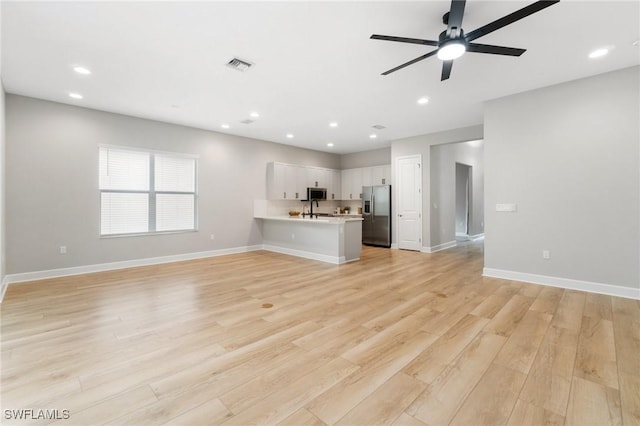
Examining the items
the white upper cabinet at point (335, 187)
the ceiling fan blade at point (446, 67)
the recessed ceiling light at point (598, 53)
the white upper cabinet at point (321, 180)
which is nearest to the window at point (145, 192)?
the white upper cabinet at point (321, 180)

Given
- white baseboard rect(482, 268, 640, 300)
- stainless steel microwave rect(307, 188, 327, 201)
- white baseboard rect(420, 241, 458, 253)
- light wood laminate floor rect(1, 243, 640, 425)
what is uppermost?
stainless steel microwave rect(307, 188, 327, 201)

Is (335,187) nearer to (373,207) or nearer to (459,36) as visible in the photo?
(373,207)

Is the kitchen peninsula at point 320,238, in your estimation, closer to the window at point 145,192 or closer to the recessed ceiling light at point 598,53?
the window at point 145,192

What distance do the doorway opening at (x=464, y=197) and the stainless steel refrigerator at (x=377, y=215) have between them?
2.97 meters

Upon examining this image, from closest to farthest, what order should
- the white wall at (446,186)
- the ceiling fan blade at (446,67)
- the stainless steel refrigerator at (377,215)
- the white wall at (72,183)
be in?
the ceiling fan blade at (446,67)
the white wall at (72,183)
the white wall at (446,186)
the stainless steel refrigerator at (377,215)

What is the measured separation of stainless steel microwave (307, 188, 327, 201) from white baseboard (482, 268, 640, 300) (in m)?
4.95

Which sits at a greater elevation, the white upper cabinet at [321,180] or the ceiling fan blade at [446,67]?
the ceiling fan blade at [446,67]

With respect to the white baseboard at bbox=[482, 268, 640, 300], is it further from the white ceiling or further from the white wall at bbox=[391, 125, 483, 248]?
the white ceiling

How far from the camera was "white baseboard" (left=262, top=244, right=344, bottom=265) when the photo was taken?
5720 millimetres

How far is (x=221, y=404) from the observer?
167 cm

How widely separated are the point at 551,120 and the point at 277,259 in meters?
5.36

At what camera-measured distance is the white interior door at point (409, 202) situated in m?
7.08

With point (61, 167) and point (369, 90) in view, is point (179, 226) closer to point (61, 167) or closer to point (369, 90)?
point (61, 167)

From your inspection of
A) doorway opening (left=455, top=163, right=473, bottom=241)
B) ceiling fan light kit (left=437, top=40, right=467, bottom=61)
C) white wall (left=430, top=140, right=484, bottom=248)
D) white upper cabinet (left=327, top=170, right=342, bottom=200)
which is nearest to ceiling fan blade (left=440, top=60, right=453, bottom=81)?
ceiling fan light kit (left=437, top=40, right=467, bottom=61)
